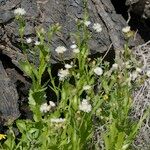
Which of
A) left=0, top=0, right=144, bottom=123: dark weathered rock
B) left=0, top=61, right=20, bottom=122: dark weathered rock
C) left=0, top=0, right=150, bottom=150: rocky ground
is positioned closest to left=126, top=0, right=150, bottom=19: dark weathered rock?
left=0, top=0, right=150, bottom=150: rocky ground

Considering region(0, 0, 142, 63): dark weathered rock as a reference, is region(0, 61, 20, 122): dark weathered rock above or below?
below

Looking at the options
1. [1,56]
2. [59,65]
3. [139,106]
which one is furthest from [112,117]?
[1,56]

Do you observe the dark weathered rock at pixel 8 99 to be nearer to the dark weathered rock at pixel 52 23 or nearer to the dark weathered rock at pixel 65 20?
the dark weathered rock at pixel 52 23

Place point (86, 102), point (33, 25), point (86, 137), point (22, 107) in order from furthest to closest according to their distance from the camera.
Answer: point (33, 25)
point (22, 107)
point (86, 137)
point (86, 102)

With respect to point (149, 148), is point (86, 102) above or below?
above

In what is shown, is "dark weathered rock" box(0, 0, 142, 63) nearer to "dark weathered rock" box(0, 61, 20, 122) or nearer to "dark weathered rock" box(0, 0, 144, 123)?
"dark weathered rock" box(0, 0, 144, 123)

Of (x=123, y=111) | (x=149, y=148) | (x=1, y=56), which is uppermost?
(x=123, y=111)

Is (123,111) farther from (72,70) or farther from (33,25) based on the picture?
(33,25)

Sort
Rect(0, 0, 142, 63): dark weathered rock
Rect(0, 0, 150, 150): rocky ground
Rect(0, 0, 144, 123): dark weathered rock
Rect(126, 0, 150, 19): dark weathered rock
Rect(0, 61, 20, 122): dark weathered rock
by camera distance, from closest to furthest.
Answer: Rect(0, 61, 20, 122): dark weathered rock
Rect(0, 0, 150, 150): rocky ground
Rect(0, 0, 144, 123): dark weathered rock
Rect(0, 0, 142, 63): dark weathered rock
Rect(126, 0, 150, 19): dark weathered rock
